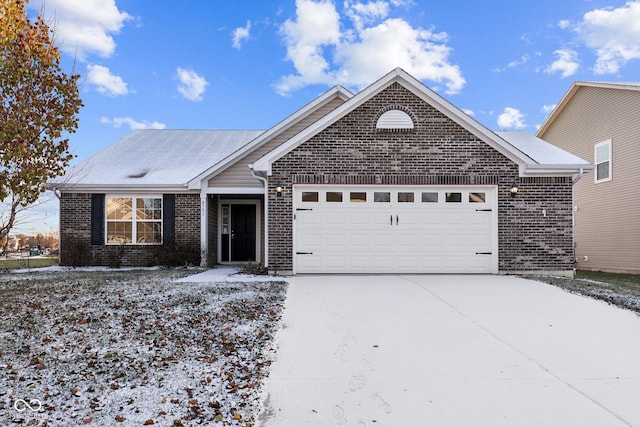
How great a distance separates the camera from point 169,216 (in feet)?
43.5

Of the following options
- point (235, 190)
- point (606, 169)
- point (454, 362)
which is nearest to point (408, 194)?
point (235, 190)

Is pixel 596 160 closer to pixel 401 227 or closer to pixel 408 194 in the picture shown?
pixel 408 194

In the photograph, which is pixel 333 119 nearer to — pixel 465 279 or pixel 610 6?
pixel 465 279

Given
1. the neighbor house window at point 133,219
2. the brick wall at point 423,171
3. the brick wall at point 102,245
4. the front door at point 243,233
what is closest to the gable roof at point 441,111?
the brick wall at point 423,171

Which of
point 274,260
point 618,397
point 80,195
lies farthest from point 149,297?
point 80,195

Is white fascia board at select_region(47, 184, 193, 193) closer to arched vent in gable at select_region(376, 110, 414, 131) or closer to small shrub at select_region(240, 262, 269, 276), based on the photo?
small shrub at select_region(240, 262, 269, 276)

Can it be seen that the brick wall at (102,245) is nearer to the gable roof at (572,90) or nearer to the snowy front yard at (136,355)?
the snowy front yard at (136,355)

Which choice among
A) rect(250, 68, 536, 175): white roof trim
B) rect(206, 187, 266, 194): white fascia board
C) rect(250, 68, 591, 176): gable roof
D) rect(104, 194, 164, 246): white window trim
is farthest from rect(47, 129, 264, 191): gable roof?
rect(250, 68, 591, 176): gable roof

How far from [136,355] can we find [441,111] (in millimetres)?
8890

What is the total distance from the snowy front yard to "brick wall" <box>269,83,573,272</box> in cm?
356

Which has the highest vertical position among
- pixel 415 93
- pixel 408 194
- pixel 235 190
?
pixel 415 93

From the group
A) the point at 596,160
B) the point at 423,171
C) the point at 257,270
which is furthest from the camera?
the point at 596,160

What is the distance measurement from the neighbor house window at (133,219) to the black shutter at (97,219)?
0.57ft

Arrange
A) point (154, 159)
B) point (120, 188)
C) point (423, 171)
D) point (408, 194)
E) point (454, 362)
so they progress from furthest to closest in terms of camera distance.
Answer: point (154, 159), point (120, 188), point (408, 194), point (423, 171), point (454, 362)
